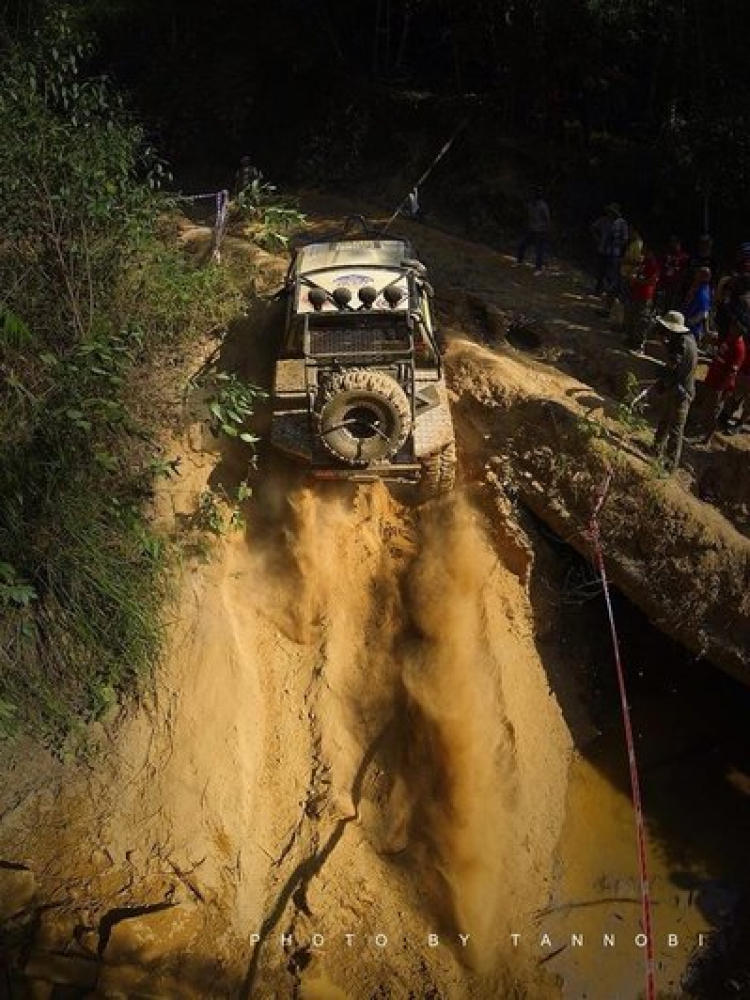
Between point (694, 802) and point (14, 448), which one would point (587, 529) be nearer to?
point (694, 802)

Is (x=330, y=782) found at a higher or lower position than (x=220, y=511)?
lower

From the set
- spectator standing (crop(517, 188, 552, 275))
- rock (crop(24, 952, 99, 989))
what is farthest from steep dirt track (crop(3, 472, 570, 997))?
spectator standing (crop(517, 188, 552, 275))

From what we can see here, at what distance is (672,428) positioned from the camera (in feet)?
26.7

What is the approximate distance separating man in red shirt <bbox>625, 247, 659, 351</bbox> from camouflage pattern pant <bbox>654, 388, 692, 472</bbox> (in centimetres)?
164

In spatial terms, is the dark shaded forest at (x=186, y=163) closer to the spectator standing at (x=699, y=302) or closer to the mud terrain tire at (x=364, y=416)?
the mud terrain tire at (x=364, y=416)

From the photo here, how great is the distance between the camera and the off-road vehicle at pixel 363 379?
6848 mm

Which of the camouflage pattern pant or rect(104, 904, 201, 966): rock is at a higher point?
the camouflage pattern pant

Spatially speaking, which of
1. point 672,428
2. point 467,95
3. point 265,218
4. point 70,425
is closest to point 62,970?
point 70,425

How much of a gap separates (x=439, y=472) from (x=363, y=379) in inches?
56.6

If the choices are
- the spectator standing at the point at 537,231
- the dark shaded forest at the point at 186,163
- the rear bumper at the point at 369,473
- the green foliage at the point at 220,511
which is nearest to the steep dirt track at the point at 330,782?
the green foliage at the point at 220,511

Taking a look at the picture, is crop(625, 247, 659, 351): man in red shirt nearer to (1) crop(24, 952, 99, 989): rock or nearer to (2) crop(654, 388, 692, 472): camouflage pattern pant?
(2) crop(654, 388, 692, 472): camouflage pattern pant

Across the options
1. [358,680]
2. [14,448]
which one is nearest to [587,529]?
[358,680]

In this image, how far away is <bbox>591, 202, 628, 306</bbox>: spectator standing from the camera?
34.6ft

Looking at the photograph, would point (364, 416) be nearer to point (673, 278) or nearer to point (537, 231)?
point (673, 278)
